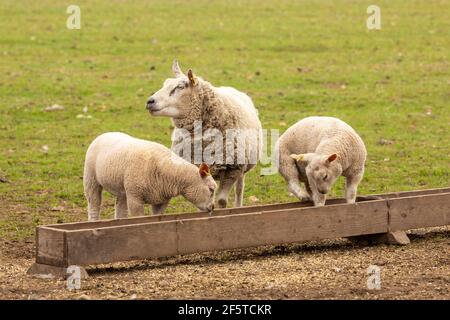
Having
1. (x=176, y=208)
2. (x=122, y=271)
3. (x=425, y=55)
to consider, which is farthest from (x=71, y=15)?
(x=122, y=271)

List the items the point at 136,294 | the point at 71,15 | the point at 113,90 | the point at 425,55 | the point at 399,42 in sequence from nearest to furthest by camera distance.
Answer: the point at 136,294, the point at 113,90, the point at 425,55, the point at 399,42, the point at 71,15

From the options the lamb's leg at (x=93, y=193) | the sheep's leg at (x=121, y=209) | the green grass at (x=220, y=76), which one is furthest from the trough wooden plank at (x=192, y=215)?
the green grass at (x=220, y=76)

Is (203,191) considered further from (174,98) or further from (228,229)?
(174,98)

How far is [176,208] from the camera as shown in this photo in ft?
41.1

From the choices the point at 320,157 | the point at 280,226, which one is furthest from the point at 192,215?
the point at 320,157

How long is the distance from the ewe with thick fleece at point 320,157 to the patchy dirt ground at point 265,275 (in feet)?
1.99

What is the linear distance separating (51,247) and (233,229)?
170 centimetres

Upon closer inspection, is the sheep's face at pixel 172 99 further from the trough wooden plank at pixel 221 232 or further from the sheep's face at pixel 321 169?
the trough wooden plank at pixel 221 232

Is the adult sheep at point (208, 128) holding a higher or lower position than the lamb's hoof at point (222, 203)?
higher

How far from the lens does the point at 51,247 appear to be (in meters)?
8.92

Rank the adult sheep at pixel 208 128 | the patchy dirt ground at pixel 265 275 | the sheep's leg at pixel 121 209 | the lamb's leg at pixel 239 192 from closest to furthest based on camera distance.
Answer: the patchy dirt ground at pixel 265 275 → the sheep's leg at pixel 121 209 → the adult sheep at pixel 208 128 → the lamb's leg at pixel 239 192

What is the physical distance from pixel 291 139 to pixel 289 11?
19.6 meters

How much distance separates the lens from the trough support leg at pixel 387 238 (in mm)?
10438

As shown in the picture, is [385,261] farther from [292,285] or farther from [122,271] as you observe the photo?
[122,271]
